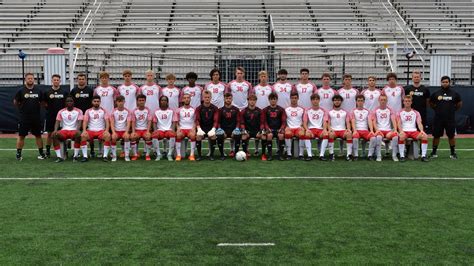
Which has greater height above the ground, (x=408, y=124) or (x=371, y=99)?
(x=371, y=99)

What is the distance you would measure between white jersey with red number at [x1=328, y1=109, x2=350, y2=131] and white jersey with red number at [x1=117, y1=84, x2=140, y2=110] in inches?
170

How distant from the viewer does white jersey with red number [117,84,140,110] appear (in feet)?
42.8

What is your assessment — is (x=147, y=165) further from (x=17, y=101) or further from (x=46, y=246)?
(x=46, y=246)

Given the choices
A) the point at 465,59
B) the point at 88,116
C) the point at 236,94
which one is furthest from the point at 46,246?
the point at 465,59

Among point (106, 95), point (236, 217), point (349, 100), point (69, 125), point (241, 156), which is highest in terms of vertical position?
point (106, 95)

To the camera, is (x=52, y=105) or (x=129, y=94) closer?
(x=52, y=105)

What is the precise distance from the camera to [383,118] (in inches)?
487

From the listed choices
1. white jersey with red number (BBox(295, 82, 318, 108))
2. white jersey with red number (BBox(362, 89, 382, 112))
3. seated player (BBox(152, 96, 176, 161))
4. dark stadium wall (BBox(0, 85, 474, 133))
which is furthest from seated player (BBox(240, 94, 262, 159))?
dark stadium wall (BBox(0, 85, 474, 133))

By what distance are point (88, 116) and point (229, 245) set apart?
23.3ft

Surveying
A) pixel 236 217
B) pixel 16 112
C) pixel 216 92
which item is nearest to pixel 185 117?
pixel 216 92

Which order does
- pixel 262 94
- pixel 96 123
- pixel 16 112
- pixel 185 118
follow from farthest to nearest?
pixel 16 112 → pixel 262 94 → pixel 185 118 → pixel 96 123

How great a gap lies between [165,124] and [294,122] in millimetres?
2745

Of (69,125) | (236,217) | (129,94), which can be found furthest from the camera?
(129,94)

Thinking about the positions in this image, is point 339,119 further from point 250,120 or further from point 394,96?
point 250,120
